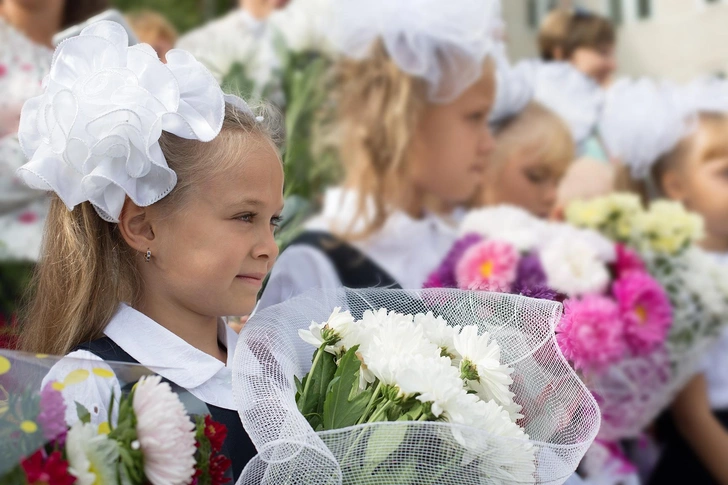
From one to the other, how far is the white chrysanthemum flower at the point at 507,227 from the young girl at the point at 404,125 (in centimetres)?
15

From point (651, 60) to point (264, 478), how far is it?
16.4 feet

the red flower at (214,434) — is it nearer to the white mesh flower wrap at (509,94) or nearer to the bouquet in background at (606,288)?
the bouquet in background at (606,288)

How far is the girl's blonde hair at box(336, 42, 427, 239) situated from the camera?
2.96 meters

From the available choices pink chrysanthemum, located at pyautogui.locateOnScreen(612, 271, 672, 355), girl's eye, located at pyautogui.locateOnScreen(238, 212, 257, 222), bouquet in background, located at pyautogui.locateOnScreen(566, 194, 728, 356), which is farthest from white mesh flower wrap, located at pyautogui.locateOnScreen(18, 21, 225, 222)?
bouquet in background, located at pyautogui.locateOnScreen(566, 194, 728, 356)

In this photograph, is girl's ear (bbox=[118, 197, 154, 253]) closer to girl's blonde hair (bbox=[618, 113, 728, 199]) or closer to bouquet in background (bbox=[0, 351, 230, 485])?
bouquet in background (bbox=[0, 351, 230, 485])

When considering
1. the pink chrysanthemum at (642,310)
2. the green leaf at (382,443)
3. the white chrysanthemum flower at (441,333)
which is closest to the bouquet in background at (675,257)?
the pink chrysanthemum at (642,310)

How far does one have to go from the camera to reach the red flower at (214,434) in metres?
1.08

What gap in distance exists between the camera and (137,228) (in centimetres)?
138

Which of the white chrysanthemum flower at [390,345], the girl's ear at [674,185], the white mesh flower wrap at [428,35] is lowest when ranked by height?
the girl's ear at [674,185]

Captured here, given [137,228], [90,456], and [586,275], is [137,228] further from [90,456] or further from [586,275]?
[586,275]

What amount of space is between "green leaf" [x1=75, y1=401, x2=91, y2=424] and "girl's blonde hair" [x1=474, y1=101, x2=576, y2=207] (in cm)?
270

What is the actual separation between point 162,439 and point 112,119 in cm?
47

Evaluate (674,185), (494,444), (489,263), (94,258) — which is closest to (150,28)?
(489,263)

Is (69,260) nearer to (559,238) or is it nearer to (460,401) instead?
(460,401)
